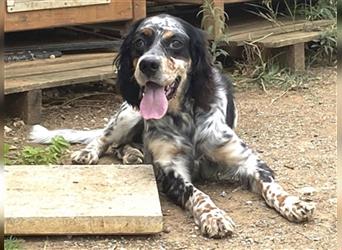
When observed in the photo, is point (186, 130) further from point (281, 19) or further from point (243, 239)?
point (281, 19)

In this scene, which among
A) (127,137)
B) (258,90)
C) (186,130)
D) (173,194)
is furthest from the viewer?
(258,90)

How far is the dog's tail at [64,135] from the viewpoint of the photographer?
16.2ft

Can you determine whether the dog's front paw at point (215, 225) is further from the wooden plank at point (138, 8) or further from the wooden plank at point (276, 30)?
the wooden plank at point (276, 30)

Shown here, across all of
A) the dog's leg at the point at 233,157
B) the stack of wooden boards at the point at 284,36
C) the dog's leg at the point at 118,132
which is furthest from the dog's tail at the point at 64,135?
the stack of wooden boards at the point at 284,36

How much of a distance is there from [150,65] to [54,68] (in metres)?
2.15

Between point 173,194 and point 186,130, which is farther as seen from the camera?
point 186,130

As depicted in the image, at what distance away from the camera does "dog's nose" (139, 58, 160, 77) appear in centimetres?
376

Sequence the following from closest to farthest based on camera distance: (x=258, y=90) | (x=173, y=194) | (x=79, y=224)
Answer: (x=79, y=224) < (x=173, y=194) < (x=258, y=90)

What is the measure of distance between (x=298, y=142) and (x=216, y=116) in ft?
3.34

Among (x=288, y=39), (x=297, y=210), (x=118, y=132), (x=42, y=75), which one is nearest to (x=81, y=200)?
(x=297, y=210)

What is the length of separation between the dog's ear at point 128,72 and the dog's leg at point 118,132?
0.34 meters

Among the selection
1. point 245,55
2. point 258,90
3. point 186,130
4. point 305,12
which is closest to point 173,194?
point 186,130

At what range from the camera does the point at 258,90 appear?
638 centimetres

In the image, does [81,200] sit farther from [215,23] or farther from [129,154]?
[215,23]
